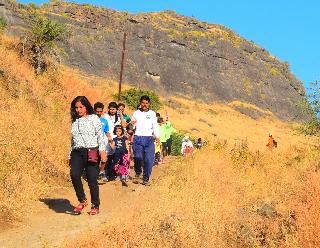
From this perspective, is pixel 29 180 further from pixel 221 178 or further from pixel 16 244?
pixel 221 178

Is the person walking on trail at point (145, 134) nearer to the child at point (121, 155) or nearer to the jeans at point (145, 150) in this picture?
the jeans at point (145, 150)

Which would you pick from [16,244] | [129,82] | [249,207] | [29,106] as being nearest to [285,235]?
[249,207]

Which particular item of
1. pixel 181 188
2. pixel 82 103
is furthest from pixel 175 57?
pixel 82 103

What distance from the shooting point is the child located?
1054 centimetres

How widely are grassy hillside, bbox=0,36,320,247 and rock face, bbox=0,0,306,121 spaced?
1498 inches

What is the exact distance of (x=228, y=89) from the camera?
239ft

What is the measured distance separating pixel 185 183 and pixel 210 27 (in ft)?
268

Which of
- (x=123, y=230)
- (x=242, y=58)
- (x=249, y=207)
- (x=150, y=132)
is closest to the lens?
(x=123, y=230)

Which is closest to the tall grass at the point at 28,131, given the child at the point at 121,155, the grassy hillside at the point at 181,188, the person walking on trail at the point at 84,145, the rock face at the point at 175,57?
the grassy hillside at the point at 181,188

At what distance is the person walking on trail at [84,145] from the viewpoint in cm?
719

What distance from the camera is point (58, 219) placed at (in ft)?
23.2

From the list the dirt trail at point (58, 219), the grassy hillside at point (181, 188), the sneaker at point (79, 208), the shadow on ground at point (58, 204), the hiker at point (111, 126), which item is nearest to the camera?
the grassy hillside at point (181, 188)

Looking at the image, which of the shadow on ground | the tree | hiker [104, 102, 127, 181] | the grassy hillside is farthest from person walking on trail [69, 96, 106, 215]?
the tree

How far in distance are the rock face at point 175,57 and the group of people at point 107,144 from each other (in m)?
40.9
